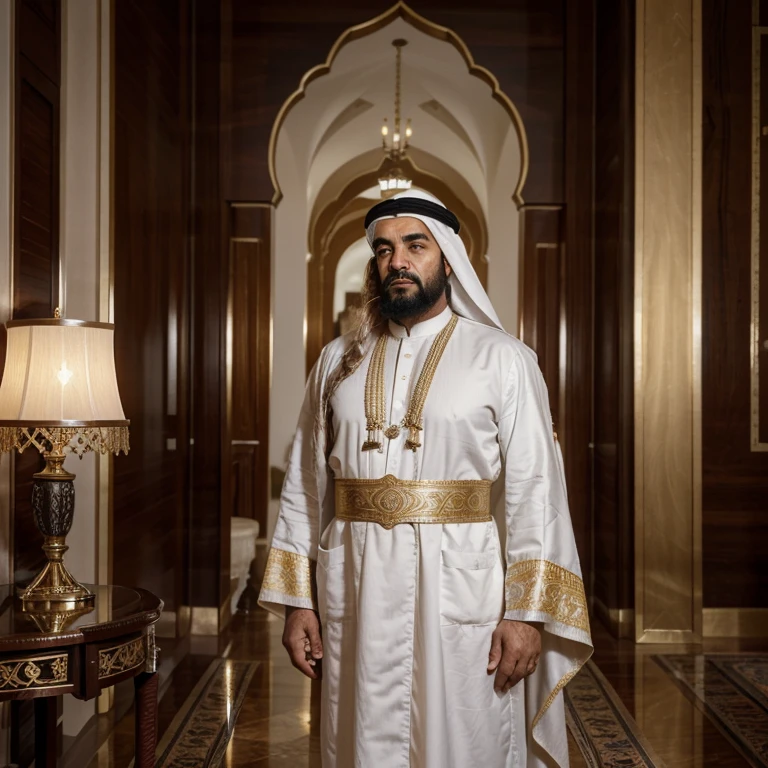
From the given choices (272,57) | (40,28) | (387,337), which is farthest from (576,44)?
(387,337)

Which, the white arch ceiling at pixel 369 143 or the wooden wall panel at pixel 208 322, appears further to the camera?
the white arch ceiling at pixel 369 143

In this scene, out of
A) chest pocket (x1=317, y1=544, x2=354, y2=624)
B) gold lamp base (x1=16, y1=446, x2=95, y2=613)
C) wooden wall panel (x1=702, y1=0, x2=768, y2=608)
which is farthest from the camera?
wooden wall panel (x1=702, y1=0, x2=768, y2=608)

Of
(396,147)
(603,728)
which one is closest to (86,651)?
(603,728)

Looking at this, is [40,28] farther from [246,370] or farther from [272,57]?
[246,370]

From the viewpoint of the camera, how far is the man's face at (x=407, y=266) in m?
2.26

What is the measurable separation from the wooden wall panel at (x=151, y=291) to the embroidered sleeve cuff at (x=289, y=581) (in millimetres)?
1633

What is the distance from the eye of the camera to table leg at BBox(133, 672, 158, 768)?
241cm

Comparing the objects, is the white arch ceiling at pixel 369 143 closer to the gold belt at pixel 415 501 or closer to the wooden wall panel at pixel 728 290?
the wooden wall panel at pixel 728 290

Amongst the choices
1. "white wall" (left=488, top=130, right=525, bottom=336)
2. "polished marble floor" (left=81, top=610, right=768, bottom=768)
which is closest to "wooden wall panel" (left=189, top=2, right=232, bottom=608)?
"polished marble floor" (left=81, top=610, right=768, bottom=768)

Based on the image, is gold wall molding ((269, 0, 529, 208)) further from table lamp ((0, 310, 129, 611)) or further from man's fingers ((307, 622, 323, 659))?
man's fingers ((307, 622, 323, 659))

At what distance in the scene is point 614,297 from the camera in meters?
5.22

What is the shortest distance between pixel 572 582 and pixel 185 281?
360cm

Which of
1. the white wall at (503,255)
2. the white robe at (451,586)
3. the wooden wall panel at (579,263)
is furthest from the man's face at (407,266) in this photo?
the white wall at (503,255)

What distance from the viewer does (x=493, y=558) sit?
219cm
